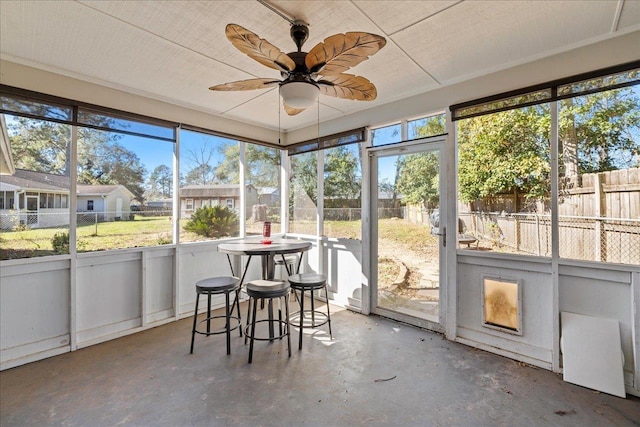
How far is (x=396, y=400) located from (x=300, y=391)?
0.71 m

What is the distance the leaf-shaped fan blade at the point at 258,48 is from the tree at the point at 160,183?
2308mm

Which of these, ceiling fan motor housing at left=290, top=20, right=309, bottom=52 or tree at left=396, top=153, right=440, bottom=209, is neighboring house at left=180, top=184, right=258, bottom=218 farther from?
ceiling fan motor housing at left=290, top=20, right=309, bottom=52

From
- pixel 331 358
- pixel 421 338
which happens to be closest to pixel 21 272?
pixel 331 358

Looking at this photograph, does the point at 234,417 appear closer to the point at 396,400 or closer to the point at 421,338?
the point at 396,400

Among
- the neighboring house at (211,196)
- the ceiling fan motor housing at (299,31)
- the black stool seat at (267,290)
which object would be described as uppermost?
the ceiling fan motor housing at (299,31)

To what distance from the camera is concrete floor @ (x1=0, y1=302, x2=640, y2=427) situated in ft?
6.25

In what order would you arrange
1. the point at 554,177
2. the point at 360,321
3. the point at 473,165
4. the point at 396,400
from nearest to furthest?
the point at 396,400, the point at 554,177, the point at 473,165, the point at 360,321

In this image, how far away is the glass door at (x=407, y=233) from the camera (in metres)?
3.26

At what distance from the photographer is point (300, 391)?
2.18m

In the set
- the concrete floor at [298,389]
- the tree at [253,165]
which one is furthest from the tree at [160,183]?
the concrete floor at [298,389]

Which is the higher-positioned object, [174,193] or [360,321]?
[174,193]

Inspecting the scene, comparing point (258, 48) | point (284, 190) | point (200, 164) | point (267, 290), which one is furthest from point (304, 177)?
point (258, 48)

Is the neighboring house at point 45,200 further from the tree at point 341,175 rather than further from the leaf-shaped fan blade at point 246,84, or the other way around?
the tree at point 341,175

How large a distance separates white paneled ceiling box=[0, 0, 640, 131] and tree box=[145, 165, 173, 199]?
37.9 inches
